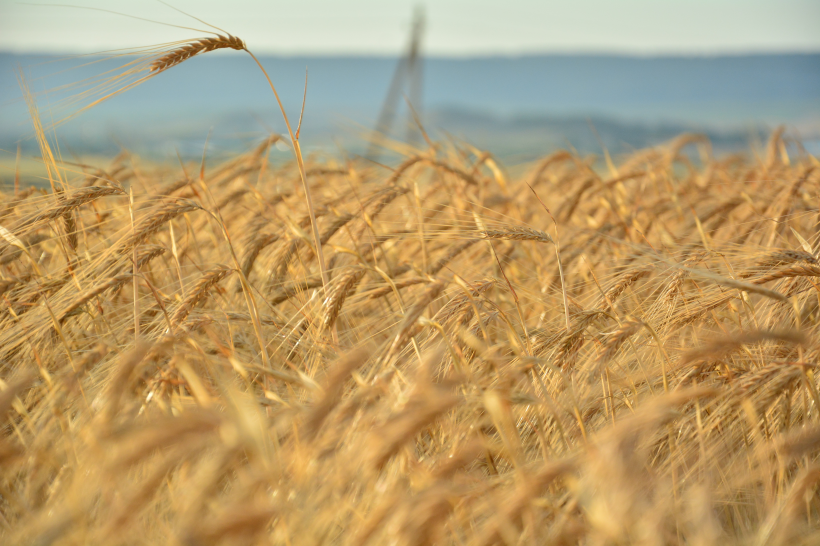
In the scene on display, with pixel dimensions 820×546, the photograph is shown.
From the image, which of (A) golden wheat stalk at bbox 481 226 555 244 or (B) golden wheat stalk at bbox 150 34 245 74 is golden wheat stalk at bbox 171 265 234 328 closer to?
(B) golden wheat stalk at bbox 150 34 245 74

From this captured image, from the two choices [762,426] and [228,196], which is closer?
[762,426]

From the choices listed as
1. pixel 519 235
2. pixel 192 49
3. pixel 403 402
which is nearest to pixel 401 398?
pixel 403 402

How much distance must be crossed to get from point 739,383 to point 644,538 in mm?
630

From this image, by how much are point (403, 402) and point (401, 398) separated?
0.12 ft

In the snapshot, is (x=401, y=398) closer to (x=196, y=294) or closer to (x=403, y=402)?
(x=403, y=402)

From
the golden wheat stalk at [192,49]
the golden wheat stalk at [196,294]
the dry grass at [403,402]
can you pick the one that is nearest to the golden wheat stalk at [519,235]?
the dry grass at [403,402]

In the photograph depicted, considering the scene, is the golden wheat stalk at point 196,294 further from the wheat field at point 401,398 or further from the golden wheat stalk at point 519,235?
the golden wheat stalk at point 519,235

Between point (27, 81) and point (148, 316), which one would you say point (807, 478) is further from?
point (27, 81)

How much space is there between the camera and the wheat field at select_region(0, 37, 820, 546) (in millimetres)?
903

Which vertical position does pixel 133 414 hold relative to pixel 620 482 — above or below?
below

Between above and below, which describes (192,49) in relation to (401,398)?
above

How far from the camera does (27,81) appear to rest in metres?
1.96

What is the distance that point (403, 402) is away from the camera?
104 centimetres

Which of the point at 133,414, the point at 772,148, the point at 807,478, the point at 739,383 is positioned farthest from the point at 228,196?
the point at 772,148
